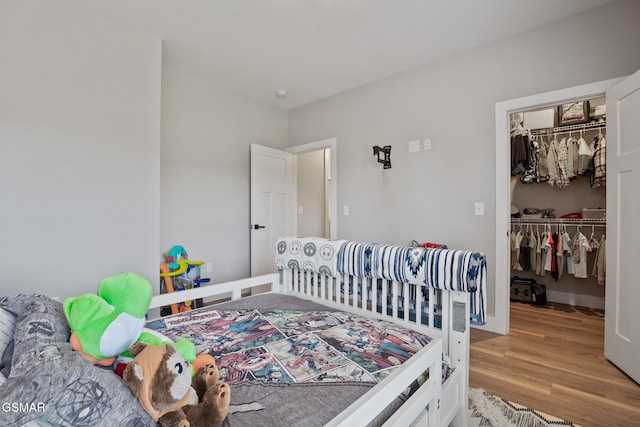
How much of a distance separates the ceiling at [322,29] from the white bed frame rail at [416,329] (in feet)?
6.46

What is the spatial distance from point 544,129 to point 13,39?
16.4ft

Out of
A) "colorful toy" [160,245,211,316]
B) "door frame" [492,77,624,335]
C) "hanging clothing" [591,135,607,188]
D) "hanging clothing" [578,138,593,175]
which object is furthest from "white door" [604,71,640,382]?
"colorful toy" [160,245,211,316]

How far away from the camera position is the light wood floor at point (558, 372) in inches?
62.2

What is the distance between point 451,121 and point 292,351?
264 centimetres

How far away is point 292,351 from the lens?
46.4 inches

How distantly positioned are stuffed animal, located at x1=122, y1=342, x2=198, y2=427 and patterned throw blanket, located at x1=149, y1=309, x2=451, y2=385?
32cm

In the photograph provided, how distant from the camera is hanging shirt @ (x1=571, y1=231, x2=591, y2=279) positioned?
127 inches

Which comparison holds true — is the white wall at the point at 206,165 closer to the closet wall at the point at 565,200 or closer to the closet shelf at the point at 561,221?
the closet wall at the point at 565,200

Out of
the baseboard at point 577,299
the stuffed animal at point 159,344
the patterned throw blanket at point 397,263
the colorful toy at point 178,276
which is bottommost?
the baseboard at point 577,299

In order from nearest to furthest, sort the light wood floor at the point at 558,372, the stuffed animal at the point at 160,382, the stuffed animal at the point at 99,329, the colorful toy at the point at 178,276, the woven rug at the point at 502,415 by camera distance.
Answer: the stuffed animal at the point at 160,382
the stuffed animal at the point at 99,329
the woven rug at the point at 502,415
the light wood floor at the point at 558,372
the colorful toy at the point at 178,276

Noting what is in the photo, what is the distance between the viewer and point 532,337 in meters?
2.51

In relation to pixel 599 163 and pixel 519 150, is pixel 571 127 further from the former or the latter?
pixel 519 150

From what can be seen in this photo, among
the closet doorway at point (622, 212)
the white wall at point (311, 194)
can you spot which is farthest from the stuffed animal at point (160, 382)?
the white wall at point (311, 194)

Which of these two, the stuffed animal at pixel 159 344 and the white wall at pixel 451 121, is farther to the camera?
the white wall at pixel 451 121
